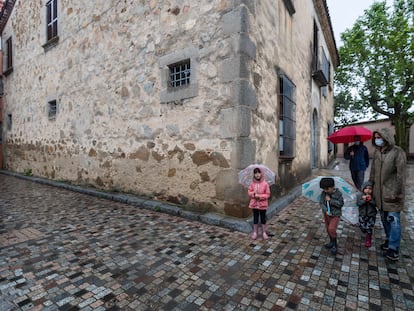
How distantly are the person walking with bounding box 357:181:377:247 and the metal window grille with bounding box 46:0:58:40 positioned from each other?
933 cm

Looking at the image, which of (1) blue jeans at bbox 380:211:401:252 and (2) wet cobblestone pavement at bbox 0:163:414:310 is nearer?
(2) wet cobblestone pavement at bbox 0:163:414:310

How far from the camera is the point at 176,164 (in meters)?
4.55

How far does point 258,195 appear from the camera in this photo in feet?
10.5

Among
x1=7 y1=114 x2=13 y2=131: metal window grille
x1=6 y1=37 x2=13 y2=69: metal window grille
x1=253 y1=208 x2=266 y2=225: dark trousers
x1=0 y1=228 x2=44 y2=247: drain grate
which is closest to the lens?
x1=0 y1=228 x2=44 y2=247: drain grate

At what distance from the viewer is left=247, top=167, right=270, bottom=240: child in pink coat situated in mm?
3211

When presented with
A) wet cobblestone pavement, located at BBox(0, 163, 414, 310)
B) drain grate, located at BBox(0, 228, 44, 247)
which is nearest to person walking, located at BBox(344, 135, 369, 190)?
wet cobblestone pavement, located at BBox(0, 163, 414, 310)

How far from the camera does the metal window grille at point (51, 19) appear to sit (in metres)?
7.72

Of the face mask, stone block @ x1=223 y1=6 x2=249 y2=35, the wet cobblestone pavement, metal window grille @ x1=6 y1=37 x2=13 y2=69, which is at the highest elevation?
metal window grille @ x1=6 y1=37 x2=13 y2=69

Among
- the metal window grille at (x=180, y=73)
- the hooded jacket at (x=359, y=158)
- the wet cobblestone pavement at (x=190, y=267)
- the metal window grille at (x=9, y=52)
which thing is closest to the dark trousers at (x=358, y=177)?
the hooded jacket at (x=359, y=158)

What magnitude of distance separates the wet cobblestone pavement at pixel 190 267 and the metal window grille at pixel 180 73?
2545mm

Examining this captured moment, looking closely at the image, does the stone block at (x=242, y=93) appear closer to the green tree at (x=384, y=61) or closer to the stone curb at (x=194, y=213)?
the stone curb at (x=194, y=213)

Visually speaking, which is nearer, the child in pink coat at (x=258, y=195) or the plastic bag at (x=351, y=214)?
the plastic bag at (x=351, y=214)

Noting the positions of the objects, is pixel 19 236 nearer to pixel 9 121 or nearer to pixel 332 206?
pixel 332 206

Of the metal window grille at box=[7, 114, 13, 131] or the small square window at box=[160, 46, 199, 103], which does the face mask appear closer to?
the small square window at box=[160, 46, 199, 103]
